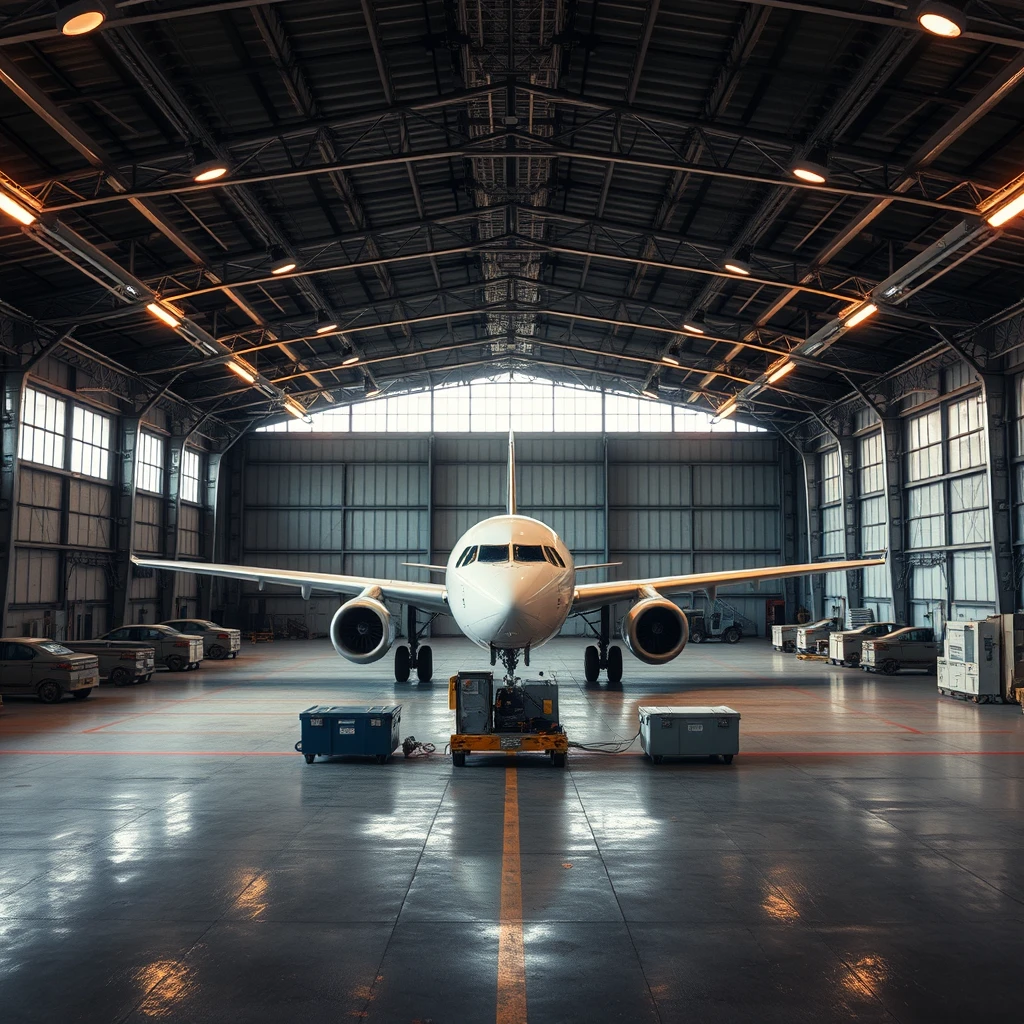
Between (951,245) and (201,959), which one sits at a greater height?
(951,245)

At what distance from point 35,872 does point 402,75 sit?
1875 centimetres

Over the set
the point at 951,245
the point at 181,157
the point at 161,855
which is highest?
the point at 181,157

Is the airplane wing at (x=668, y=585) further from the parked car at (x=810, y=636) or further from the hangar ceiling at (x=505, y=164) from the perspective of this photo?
the parked car at (x=810, y=636)

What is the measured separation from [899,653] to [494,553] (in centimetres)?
1818

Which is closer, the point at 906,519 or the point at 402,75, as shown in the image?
the point at 402,75

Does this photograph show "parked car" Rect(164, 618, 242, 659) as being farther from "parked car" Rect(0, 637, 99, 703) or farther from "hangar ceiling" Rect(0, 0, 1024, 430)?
"parked car" Rect(0, 637, 99, 703)

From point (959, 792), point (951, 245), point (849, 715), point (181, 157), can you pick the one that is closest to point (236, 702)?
point (181, 157)

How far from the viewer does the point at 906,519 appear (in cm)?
3862

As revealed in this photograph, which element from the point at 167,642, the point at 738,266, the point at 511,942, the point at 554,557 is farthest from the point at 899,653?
the point at 511,942

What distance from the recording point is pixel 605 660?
2706 centimetres

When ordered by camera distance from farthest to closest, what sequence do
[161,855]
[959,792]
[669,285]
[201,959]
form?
1. [669,285]
2. [959,792]
3. [161,855]
4. [201,959]

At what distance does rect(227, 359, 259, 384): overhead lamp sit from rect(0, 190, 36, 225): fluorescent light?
544 inches

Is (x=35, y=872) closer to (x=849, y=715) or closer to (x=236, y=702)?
(x=236, y=702)

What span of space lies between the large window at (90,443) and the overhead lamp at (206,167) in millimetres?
17012
